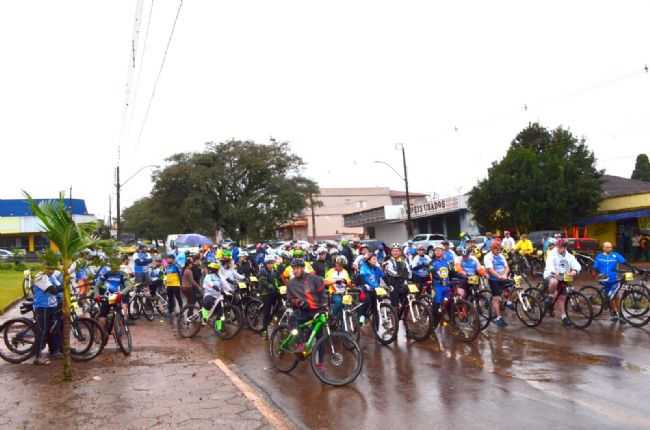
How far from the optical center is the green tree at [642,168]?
63.5 m

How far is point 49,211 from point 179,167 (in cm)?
4988

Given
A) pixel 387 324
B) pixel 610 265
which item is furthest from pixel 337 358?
pixel 610 265

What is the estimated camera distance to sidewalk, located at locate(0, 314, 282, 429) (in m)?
6.53

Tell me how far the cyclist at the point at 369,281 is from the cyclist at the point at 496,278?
7.88 ft

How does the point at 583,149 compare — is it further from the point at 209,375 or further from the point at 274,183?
the point at 209,375

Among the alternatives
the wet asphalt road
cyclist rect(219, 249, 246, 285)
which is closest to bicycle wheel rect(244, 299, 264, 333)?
cyclist rect(219, 249, 246, 285)

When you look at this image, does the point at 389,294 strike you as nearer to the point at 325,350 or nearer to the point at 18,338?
the point at 325,350

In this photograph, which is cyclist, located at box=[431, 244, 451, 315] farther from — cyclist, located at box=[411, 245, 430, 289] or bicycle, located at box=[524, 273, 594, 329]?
bicycle, located at box=[524, 273, 594, 329]

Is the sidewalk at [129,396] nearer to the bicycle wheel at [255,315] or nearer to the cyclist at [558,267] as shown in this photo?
the bicycle wheel at [255,315]

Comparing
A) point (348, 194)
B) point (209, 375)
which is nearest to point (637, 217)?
point (209, 375)

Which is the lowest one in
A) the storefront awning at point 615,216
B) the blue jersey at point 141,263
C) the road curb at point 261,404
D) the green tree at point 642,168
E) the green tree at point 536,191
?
the road curb at point 261,404

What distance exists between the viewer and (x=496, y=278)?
472 inches

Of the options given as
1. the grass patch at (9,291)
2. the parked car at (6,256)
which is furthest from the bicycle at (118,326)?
the parked car at (6,256)

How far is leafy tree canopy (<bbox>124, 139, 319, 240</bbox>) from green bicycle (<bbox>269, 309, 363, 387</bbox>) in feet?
160
